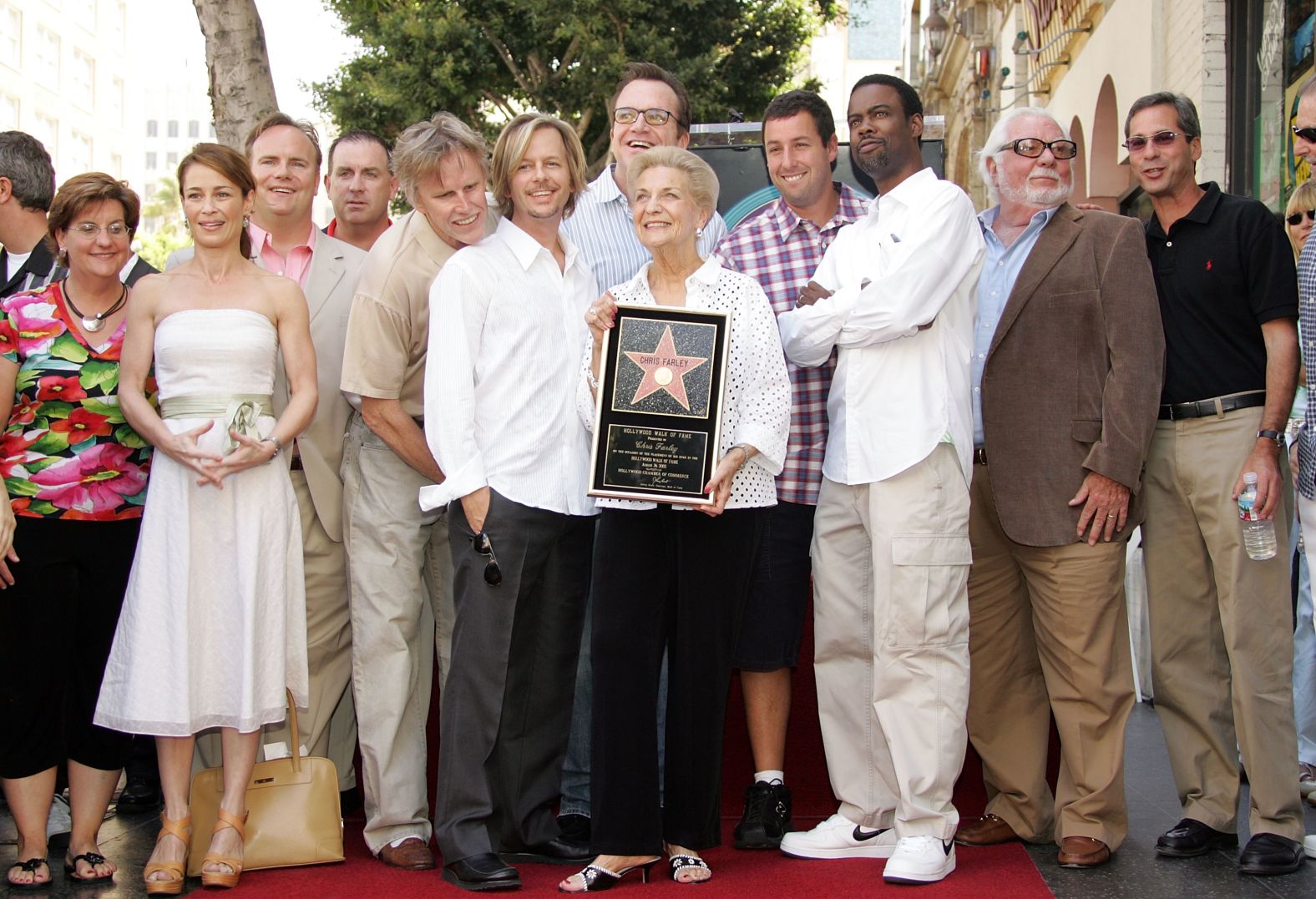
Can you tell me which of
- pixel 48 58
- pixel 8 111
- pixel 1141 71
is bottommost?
pixel 1141 71

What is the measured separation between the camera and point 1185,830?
15.6 ft

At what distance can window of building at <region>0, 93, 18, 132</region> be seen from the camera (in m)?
56.8

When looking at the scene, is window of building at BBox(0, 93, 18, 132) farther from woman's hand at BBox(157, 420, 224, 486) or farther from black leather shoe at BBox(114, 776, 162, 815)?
woman's hand at BBox(157, 420, 224, 486)

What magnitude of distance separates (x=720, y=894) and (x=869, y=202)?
2.48 m

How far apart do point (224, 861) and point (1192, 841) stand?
3.16 meters

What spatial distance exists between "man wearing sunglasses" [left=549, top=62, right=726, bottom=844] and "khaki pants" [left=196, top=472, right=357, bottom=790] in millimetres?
867

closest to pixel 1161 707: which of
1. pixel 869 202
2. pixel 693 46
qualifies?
pixel 869 202

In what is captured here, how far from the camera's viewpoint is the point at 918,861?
4434mm

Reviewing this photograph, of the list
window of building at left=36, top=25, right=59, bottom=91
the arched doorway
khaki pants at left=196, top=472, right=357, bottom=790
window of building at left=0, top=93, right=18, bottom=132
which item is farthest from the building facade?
window of building at left=36, top=25, right=59, bottom=91

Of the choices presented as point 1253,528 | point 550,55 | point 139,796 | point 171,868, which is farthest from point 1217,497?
point 550,55

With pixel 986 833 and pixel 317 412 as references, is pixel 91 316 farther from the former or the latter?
pixel 986 833

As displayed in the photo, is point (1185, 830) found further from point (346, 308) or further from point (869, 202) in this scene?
point (346, 308)

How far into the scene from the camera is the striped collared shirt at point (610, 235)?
5.24 metres

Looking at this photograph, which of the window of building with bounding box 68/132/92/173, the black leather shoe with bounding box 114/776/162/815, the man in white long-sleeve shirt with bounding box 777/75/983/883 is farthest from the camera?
the window of building with bounding box 68/132/92/173
